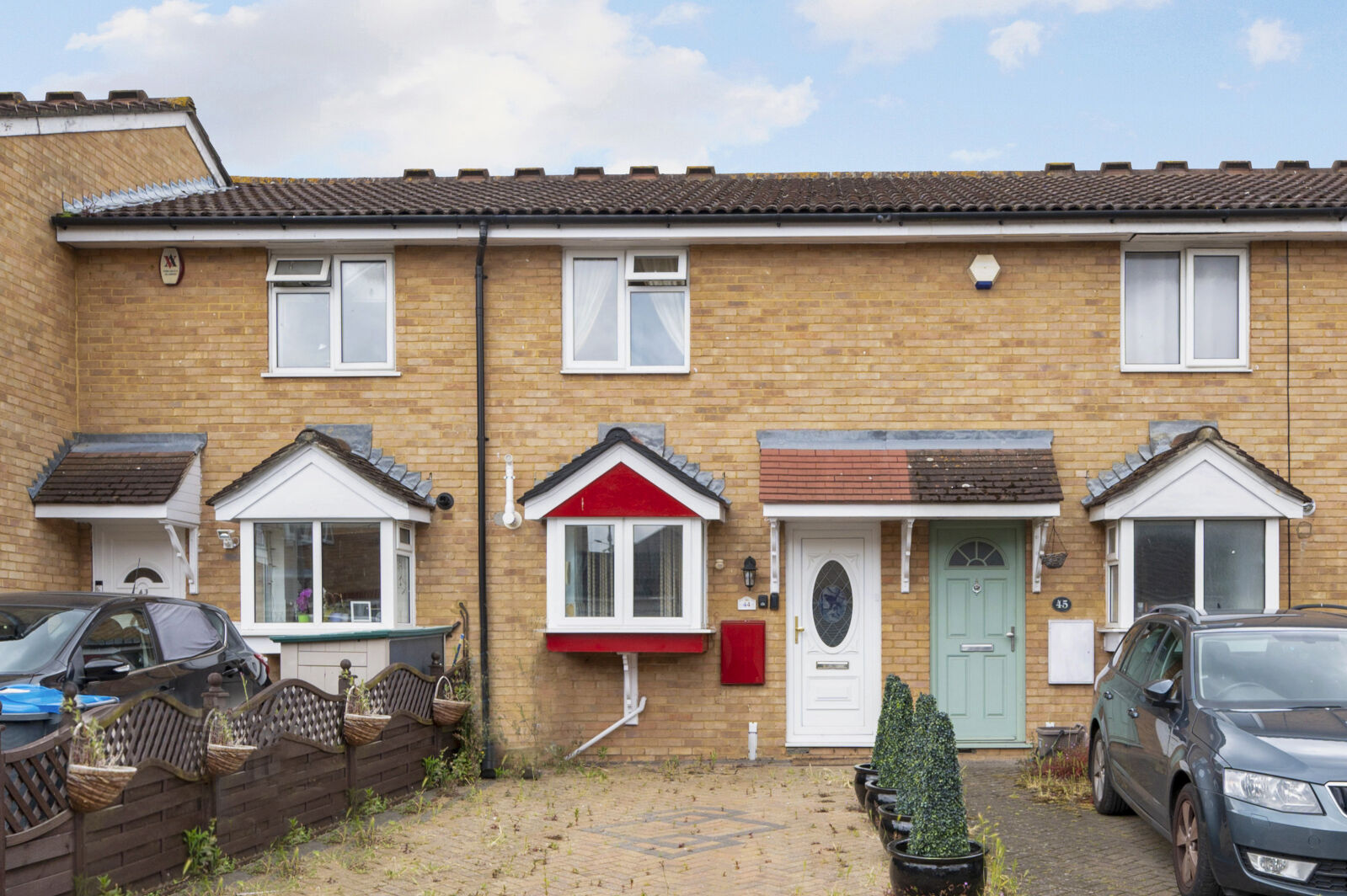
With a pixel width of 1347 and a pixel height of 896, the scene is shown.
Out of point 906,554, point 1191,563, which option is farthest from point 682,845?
point 1191,563

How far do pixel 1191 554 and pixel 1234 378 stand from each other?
1955 mm

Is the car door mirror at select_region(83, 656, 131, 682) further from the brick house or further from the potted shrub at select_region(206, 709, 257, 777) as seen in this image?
the brick house

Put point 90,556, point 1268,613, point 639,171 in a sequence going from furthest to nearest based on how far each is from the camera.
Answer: point 639,171, point 90,556, point 1268,613

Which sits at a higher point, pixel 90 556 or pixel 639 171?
pixel 639 171

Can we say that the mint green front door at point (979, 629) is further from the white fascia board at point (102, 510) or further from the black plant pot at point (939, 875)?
the white fascia board at point (102, 510)

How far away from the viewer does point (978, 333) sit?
501 inches

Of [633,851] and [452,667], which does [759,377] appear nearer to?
[452,667]

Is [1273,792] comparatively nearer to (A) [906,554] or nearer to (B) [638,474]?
(A) [906,554]

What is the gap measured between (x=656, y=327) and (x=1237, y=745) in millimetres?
7608

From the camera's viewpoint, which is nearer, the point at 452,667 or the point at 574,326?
the point at 452,667

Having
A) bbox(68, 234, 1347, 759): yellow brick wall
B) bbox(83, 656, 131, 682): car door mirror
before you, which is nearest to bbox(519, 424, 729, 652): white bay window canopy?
bbox(68, 234, 1347, 759): yellow brick wall

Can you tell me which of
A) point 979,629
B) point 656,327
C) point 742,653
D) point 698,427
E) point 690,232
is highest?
point 690,232

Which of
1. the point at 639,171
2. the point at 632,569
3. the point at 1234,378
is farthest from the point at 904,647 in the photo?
the point at 639,171

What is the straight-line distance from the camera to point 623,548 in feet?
39.5
